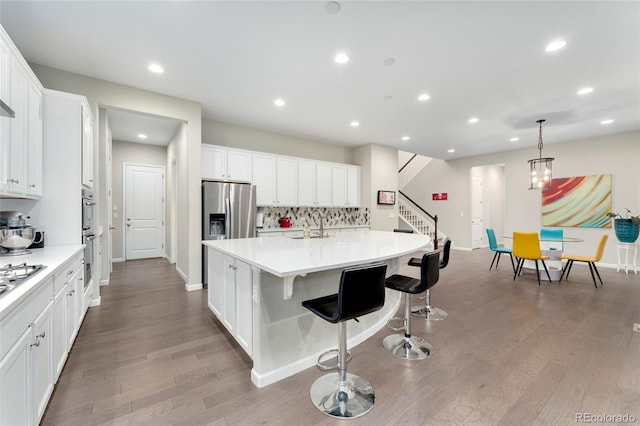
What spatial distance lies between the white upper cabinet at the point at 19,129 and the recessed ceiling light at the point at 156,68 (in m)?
1.07

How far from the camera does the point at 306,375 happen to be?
208 centimetres

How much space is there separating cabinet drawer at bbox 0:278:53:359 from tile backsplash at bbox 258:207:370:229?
4.09 metres

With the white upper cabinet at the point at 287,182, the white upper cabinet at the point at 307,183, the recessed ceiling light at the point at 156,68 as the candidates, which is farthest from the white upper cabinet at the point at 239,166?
the recessed ceiling light at the point at 156,68

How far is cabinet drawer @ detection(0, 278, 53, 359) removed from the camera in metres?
1.13

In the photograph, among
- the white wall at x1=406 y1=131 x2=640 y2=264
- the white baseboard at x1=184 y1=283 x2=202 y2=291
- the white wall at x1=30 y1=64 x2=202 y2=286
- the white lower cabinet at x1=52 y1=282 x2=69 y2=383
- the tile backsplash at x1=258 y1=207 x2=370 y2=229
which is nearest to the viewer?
the white lower cabinet at x1=52 y1=282 x2=69 y2=383

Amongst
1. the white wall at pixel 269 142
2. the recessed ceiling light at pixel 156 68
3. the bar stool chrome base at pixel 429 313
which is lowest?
the bar stool chrome base at pixel 429 313

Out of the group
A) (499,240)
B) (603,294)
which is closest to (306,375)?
(603,294)

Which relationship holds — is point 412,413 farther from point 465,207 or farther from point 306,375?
point 465,207

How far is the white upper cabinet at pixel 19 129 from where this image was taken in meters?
2.01

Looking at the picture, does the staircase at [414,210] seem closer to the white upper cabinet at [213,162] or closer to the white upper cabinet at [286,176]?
the white upper cabinet at [286,176]

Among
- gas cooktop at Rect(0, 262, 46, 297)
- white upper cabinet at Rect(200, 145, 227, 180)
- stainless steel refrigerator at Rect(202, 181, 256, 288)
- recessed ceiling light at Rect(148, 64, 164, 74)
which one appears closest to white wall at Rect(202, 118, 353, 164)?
white upper cabinet at Rect(200, 145, 227, 180)

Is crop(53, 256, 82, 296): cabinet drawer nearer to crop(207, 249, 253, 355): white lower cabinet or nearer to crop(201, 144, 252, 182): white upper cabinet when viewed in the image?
crop(207, 249, 253, 355): white lower cabinet

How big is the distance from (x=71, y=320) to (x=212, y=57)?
291cm

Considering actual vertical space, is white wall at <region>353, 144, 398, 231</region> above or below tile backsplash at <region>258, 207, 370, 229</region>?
above
